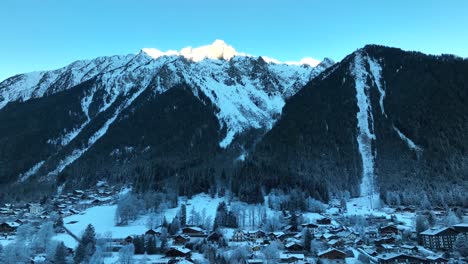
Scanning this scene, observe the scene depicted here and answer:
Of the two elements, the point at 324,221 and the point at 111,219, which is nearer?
the point at 324,221

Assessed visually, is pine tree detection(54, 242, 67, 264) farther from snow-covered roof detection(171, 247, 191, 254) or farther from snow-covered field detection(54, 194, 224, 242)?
snow-covered field detection(54, 194, 224, 242)

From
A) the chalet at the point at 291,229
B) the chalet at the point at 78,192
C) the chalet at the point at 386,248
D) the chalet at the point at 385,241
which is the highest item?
the chalet at the point at 78,192

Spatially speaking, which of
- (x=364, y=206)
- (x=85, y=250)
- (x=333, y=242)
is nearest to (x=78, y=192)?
(x=364, y=206)

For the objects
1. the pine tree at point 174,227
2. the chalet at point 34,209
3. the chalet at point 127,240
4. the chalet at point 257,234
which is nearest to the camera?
the chalet at point 127,240

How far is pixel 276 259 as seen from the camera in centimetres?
8069

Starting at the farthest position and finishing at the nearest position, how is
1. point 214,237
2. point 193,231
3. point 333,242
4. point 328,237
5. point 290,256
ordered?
point 193,231
point 214,237
point 328,237
point 333,242
point 290,256

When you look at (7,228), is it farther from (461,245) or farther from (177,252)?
(461,245)

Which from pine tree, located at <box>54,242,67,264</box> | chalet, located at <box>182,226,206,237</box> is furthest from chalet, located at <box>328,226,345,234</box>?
pine tree, located at <box>54,242,67,264</box>

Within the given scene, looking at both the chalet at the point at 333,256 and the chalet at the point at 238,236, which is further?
the chalet at the point at 238,236

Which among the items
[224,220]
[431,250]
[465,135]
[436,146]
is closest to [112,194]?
[224,220]

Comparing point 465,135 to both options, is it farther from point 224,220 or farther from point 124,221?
point 124,221

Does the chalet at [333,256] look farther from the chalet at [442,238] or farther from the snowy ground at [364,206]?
the snowy ground at [364,206]

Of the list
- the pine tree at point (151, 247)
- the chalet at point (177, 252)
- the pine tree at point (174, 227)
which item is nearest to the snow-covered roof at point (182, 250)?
the chalet at point (177, 252)

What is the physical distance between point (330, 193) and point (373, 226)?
53637mm
